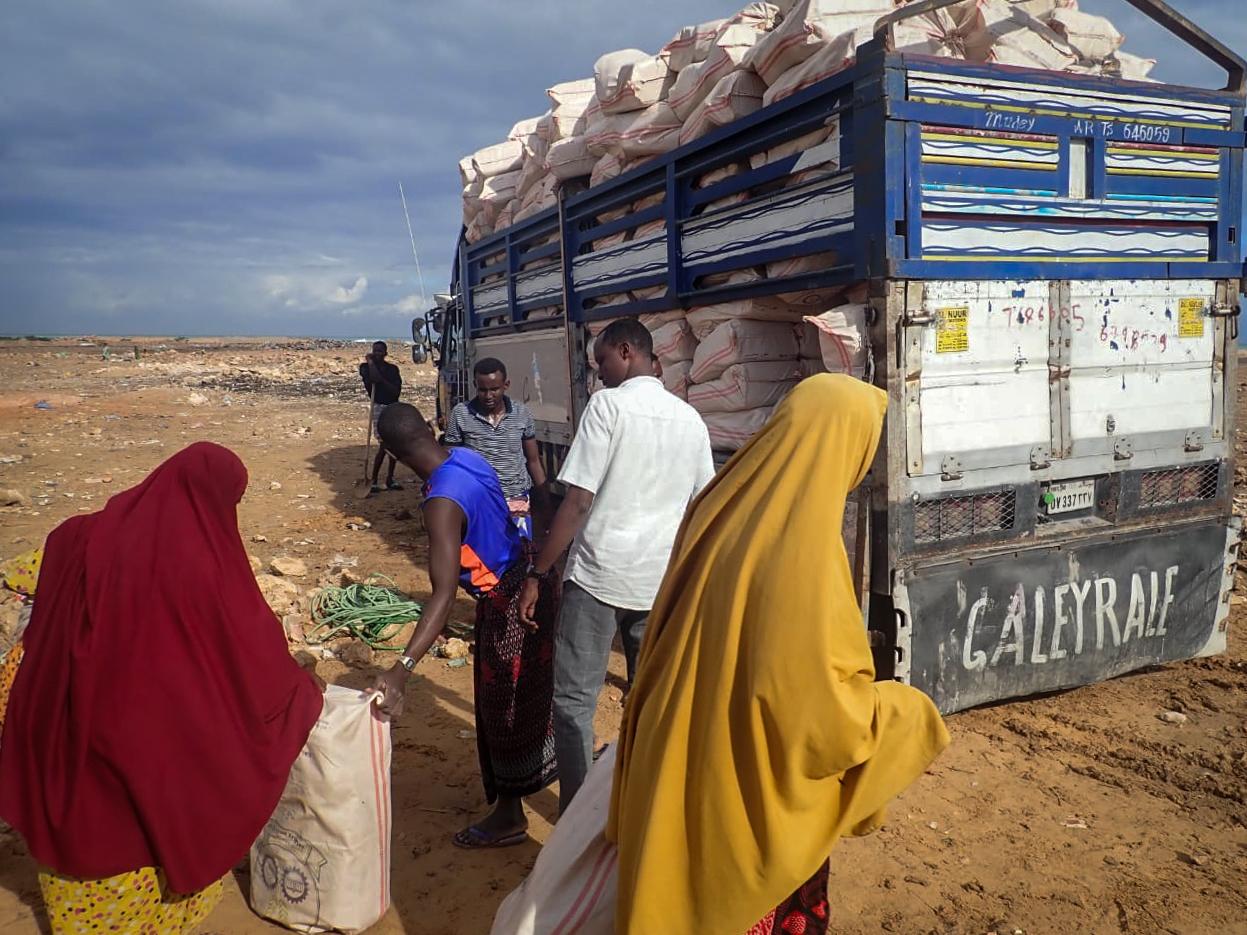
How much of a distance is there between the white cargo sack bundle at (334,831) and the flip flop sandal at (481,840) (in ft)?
1.52

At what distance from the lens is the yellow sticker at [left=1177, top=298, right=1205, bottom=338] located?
3.62 metres

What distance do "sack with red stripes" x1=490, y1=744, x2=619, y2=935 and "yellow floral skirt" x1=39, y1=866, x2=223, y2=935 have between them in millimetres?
1002

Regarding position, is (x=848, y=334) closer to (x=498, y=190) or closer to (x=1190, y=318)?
(x=1190, y=318)

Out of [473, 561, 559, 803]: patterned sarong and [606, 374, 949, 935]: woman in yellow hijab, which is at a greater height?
[606, 374, 949, 935]: woman in yellow hijab

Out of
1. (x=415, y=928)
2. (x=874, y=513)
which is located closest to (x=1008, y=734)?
(x=874, y=513)

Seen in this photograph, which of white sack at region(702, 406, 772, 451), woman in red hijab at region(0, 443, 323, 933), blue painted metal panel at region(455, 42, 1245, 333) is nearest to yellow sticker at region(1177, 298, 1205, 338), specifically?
blue painted metal panel at region(455, 42, 1245, 333)

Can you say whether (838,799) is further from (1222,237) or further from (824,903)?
(1222,237)

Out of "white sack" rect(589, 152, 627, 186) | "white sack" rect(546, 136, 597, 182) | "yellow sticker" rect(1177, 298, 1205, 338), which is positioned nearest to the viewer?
"yellow sticker" rect(1177, 298, 1205, 338)

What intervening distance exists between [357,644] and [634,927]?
374 cm

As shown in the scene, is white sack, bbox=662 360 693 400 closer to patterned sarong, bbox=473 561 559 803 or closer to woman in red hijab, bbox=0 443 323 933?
patterned sarong, bbox=473 561 559 803

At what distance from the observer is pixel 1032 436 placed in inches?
134

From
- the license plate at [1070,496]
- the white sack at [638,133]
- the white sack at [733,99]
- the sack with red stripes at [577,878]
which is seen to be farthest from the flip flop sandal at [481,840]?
the white sack at [638,133]

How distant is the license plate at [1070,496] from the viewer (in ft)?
11.4

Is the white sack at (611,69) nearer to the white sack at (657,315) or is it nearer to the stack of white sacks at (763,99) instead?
the stack of white sacks at (763,99)
